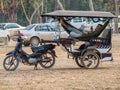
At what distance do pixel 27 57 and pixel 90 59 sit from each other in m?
2.18

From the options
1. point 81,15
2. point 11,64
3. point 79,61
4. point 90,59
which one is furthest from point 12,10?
point 11,64

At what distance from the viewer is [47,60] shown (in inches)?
693

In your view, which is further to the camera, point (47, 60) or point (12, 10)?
point (12, 10)

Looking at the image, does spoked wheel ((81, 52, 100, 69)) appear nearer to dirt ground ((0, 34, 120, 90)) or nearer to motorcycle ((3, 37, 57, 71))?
dirt ground ((0, 34, 120, 90))

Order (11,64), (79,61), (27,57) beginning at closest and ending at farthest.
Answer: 1. (11,64)
2. (27,57)
3. (79,61)

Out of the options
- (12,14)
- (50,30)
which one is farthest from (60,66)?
(12,14)

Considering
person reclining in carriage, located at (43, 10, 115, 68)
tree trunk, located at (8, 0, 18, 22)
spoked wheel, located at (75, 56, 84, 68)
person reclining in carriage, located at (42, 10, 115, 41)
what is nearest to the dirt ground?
spoked wheel, located at (75, 56, 84, 68)

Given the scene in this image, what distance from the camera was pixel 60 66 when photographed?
19.0 m

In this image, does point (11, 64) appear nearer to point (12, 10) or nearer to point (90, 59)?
point (90, 59)

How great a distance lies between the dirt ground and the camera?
512 inches

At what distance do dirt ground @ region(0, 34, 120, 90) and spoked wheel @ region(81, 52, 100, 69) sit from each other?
0.75 feet

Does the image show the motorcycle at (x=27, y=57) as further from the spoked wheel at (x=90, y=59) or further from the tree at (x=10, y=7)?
the tree at (x=10, y=7)

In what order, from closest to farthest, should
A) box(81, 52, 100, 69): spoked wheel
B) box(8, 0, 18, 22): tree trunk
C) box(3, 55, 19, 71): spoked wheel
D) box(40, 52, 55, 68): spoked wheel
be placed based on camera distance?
box(3, 55, 19, 71): spoked wheel < box(40, 52, 55, 68): spoked wheel < box(81, 52, 100, 69): spoked wheel < box(8, 0, 18, 22): tree trunk

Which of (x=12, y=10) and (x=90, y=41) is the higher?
(x=90, y=41)
